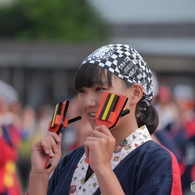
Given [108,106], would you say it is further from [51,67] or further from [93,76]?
[51,67]

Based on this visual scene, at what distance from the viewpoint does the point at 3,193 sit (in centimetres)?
647

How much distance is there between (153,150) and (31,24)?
4254 cm

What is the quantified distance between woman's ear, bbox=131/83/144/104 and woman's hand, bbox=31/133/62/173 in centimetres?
40

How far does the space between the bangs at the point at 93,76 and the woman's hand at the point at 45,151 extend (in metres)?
0.29

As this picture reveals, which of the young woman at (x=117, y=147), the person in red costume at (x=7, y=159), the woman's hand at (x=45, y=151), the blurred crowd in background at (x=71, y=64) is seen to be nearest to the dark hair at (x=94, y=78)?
the young woman at (x=117, y=147)

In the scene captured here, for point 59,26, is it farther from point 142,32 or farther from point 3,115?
point 3,115

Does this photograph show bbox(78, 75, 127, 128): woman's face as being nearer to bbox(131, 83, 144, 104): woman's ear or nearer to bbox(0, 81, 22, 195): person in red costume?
bbox(131, 83, 144, 104): woman's ear

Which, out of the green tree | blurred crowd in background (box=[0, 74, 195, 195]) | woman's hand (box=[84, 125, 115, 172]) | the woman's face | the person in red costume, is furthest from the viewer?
the green tree

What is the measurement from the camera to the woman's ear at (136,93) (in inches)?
104

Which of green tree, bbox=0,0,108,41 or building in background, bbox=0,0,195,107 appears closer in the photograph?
building in background, bbox=0,0,195,107

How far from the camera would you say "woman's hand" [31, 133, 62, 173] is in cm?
267

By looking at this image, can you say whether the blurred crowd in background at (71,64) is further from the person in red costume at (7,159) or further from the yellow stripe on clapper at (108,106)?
the yellow stripe on clapper at (108,106)

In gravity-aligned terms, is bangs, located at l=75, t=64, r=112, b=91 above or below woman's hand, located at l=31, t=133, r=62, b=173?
above

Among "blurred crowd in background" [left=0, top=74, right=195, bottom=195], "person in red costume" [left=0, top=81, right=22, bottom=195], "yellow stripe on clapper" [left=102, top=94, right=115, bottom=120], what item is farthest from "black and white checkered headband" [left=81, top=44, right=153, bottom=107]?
"person in red costume" [left=0, top=81, right=22, bottom=195]
